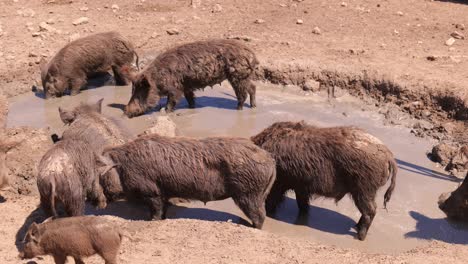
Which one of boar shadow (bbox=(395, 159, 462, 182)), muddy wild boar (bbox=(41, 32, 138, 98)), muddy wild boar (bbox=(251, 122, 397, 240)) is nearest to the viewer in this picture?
muddy wild boar (bbox=(251, 122, 397, 240))

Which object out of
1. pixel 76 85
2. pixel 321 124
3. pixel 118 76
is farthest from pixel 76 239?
pixel 118 76

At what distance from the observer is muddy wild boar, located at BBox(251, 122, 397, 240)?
24.1 feet

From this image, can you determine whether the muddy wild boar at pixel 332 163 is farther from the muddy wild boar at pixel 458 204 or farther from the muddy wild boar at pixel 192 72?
the muddy wild boar at pixel 192 72

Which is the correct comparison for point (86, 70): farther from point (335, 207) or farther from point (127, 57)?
point (335, 207)

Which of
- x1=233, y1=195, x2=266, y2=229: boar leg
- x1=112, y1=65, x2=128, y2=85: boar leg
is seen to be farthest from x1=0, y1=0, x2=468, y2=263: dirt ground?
x1=112, y1=65, x2=128, y2=85: boar leg

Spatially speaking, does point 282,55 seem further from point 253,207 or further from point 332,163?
point 253,207

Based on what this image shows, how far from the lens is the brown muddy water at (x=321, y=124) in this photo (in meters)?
7.84

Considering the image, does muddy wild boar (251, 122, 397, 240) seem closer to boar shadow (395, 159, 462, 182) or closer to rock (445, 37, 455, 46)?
boar shadow (395, 159, 462, 182)

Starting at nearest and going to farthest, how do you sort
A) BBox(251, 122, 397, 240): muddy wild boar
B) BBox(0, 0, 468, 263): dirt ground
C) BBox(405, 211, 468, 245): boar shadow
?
BBox(0, 0, 468, 263): dirt ground, BBox(251, 122, 397, 240): muddy wild boar, BBox(405, 211, 468, 245): boar shadow

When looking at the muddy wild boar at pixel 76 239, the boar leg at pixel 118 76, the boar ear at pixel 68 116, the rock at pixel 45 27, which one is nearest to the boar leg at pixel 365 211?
the muddy wild boar at pixel 76 239

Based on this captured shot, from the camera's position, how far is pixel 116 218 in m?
7.79

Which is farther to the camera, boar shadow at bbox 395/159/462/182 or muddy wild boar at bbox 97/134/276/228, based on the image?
boar shadow at bbox 395/159/462/182

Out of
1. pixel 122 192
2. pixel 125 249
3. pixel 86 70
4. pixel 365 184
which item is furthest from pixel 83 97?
pixel 365 184

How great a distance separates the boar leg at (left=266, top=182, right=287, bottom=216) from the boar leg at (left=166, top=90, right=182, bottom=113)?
12.2 ft
